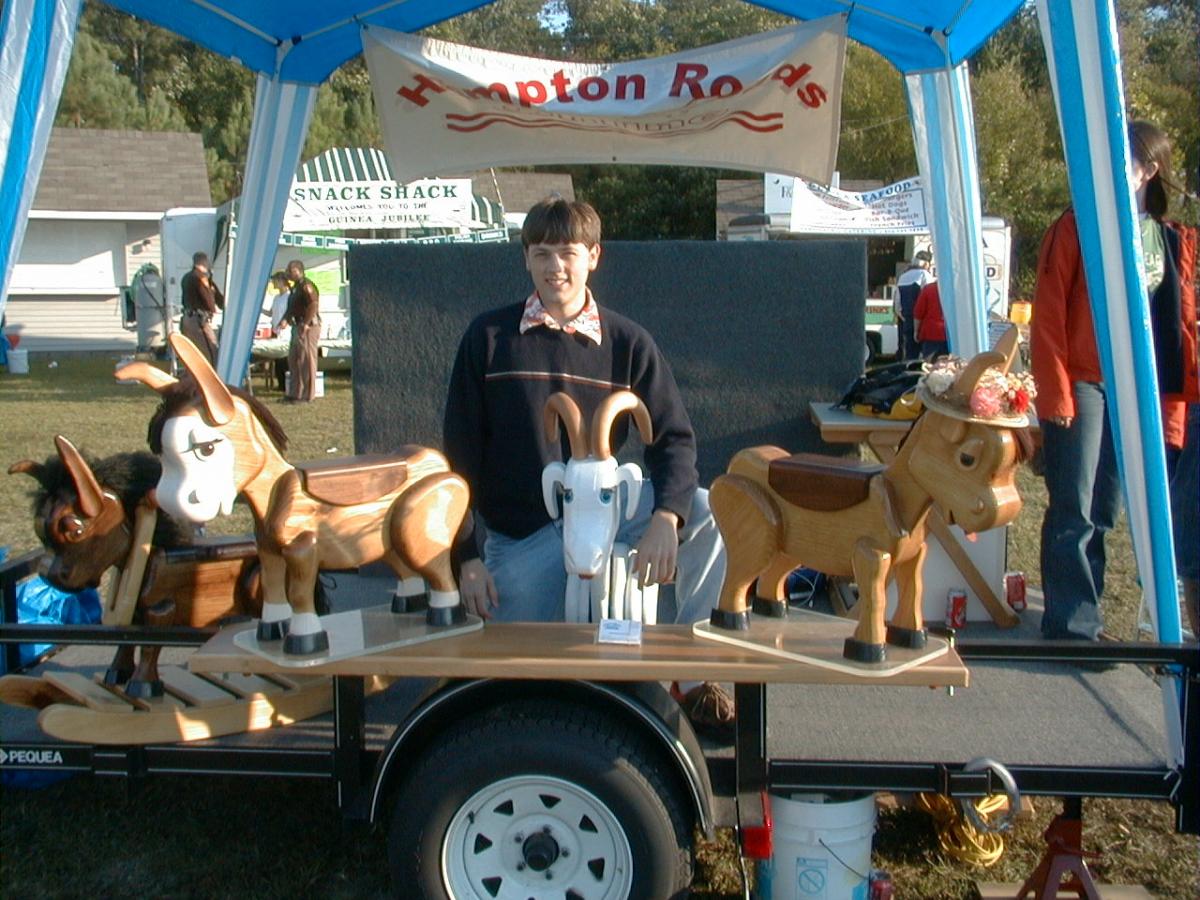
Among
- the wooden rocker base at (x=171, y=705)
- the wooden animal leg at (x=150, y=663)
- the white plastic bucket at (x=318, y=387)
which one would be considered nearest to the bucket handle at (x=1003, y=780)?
the wooden rocker base at (x=171, y=705)

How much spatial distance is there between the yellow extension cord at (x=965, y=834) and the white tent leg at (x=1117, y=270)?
0.54 metres

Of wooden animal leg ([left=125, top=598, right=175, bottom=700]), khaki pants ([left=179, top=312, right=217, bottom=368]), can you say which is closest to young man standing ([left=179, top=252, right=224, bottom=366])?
khaki pants ([left=179, top=312, right=217, bottom=368])

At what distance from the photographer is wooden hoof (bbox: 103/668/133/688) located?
301 cm

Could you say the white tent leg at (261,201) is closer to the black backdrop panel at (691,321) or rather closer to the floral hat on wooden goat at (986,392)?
the black backdrop panel at (691,321)

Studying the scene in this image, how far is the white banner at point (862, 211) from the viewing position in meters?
16.4

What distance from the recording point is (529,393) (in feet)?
9.25

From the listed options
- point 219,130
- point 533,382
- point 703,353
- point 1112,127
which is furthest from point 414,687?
point 219,130

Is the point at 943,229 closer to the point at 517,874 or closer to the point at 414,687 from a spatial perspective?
the point at 414,687

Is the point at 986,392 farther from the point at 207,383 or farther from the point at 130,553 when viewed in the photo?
the point at 130,553

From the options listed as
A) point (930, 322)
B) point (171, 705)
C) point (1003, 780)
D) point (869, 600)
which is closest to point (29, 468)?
point (171, 705)

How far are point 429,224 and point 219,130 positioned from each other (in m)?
20.5

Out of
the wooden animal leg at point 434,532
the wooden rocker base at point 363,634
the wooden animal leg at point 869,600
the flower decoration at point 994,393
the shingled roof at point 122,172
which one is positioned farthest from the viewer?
the shingled roof at point 122,172

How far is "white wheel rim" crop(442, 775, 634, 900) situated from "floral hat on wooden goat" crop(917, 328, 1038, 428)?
43.8 inches

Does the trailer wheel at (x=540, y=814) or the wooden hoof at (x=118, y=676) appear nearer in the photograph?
the trailer wheel at (x=540, y=814)
